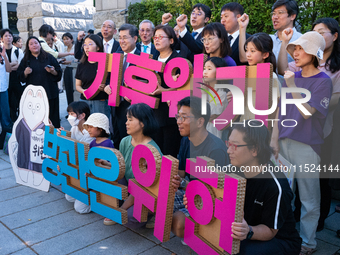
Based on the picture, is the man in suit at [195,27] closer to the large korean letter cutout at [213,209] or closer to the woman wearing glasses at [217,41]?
the woman wearing glasses at [217,41]

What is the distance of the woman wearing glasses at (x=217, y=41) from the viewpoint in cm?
388

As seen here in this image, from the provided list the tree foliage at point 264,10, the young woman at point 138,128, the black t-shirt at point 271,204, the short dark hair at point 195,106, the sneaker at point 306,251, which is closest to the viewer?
the black t-shirt at point 271,204

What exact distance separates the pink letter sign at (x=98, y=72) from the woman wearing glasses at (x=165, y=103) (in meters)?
0.87

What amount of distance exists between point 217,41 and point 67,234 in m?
2.69

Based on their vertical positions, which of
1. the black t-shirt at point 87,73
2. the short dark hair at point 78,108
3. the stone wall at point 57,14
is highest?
the stone wall at point 57,14

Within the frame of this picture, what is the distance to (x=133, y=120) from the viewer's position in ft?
11.6

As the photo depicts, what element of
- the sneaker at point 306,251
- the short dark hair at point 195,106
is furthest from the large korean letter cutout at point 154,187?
the sneaker at point 306,251

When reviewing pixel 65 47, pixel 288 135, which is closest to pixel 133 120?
pixel 288 135

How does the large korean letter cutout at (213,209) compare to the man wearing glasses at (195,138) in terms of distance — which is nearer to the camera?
the large korean letter cutout at (213,209)

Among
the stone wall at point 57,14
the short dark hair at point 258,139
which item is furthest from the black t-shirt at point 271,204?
the stone wall at point 57,14

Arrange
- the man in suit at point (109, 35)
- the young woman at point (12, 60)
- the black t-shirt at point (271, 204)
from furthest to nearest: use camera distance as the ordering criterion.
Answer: the young woman at point (12, 60)
the man in suit at point (109, 35)
the black t-shirt at point (271, 204)

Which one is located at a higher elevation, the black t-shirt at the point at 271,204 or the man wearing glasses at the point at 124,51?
the man wearing glasses at the point at 124,51

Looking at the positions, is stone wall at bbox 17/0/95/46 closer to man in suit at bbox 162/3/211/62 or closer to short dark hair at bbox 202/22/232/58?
man in suit at bbox 162/3/211/62

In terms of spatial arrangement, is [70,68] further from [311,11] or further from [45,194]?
[311,11]
